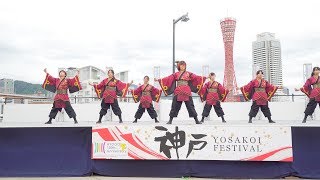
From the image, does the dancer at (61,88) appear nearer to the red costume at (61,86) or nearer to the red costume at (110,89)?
the red costume at (61,86)

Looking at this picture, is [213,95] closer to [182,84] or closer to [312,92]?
[182,84]

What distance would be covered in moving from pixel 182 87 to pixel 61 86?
3414 millimetres

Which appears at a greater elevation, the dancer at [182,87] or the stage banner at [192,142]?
the dancer at [182,87]

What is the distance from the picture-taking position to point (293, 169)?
6.46 metres

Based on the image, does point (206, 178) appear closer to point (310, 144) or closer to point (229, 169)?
point (229, 169)

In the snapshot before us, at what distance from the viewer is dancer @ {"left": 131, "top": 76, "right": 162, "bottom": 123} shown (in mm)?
9227

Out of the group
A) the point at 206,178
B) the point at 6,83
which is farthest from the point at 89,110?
the point at 6,83

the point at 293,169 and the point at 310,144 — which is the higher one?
the point at 310,144

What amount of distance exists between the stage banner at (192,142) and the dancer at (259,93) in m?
1.91

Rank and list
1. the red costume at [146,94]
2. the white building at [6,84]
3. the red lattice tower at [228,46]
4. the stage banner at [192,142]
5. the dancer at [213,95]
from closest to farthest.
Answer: the stage banner at [192,142]
the dancer at [213,95]
the red costume at [146,94]
the white building at [6,84]
the red lattice tower at [228,46]

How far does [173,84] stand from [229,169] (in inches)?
107

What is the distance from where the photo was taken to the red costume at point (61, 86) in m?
8.77

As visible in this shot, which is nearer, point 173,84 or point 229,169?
point 229,169

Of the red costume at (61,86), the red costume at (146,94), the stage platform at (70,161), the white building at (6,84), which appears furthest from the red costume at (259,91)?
the white building at (6,84)
